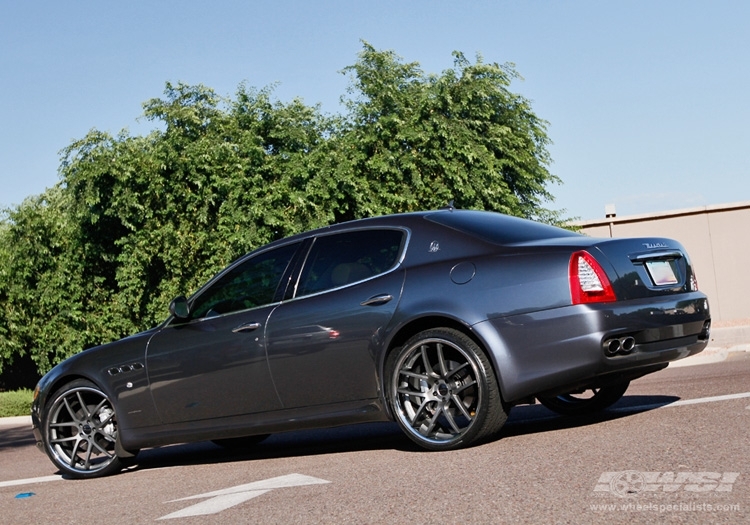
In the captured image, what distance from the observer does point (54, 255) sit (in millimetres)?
24062

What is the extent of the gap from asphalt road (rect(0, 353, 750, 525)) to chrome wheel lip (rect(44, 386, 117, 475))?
7.9 inches

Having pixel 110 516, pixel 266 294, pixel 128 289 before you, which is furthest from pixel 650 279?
pixel 128 289

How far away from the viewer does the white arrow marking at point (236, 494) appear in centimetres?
498

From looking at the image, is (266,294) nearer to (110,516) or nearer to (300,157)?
(110,516)

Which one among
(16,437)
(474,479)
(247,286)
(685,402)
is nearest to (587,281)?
(474,479)

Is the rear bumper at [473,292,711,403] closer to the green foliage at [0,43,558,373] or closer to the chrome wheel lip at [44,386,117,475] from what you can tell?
the chrome wheel lip at [44,386,117,475]

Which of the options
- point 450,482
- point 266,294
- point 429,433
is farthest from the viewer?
point 266,294

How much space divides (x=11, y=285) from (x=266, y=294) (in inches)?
732

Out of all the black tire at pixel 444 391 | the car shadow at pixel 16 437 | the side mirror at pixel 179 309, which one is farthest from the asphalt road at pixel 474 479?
the car shadow at pixel 16 437

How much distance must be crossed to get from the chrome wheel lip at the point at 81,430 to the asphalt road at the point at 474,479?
200 millimetres

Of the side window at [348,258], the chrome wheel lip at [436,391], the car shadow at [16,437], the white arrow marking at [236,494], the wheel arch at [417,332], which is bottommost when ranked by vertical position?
the car shadow at [16,437]

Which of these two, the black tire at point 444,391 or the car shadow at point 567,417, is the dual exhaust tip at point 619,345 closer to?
the black tire at point 444,391

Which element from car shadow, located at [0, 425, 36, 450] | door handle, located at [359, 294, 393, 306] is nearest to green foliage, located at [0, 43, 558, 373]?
car shadow, located at [0, 425, 36, 450]

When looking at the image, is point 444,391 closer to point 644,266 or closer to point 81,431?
point 644,266
